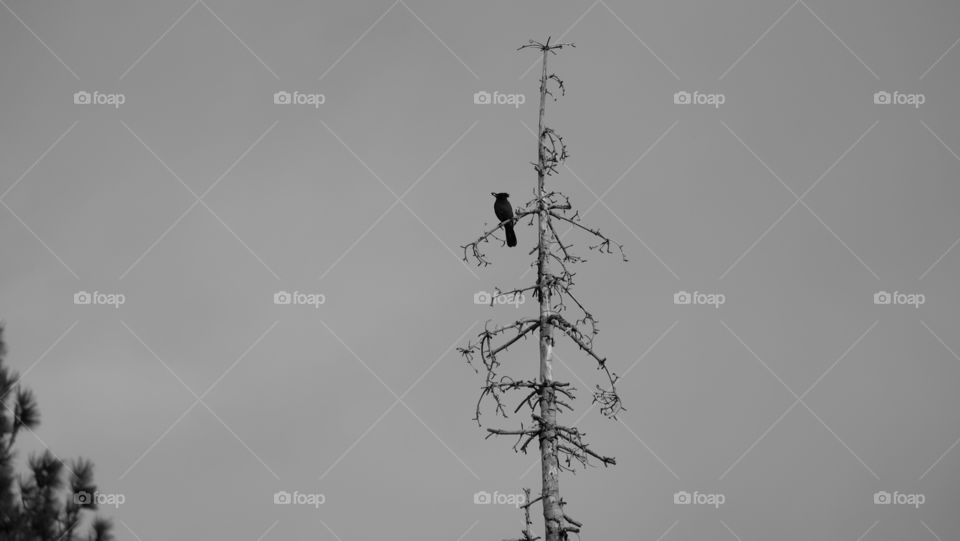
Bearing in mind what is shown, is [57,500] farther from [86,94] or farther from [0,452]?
[86,94]

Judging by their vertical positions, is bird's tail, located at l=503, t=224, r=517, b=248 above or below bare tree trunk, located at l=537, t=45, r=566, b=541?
above

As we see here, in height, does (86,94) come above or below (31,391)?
above

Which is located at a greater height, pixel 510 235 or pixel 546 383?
pixel 510 235

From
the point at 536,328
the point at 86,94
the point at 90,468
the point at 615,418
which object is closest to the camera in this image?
the point at 615,418

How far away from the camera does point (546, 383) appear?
400 inches

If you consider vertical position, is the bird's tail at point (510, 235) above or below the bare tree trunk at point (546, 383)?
above

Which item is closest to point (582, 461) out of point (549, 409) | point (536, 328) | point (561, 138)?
point (549, 409)

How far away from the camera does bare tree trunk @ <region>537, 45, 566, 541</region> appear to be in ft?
32.2

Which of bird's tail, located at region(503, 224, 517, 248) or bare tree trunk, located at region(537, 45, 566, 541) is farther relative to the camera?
bird's tail, located at region(503, 224, 517, 248)

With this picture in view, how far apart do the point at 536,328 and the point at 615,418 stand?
1.40 meters

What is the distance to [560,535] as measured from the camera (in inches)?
384

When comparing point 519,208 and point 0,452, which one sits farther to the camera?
point 0,452

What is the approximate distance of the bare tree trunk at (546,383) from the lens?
9.83 metres

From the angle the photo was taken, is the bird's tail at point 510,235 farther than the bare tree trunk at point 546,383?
Yes
